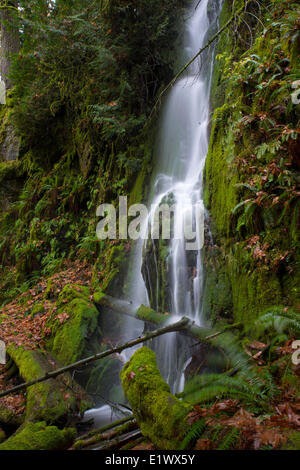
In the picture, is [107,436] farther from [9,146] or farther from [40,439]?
[9,146]

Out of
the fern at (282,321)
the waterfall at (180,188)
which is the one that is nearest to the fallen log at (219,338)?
the waterfall at (180,188)

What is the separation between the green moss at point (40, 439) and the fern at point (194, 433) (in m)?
1.66

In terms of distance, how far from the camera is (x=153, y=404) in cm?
245

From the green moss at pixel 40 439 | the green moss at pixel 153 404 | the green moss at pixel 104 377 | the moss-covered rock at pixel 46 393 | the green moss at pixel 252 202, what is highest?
the green moss at pixel 252 202

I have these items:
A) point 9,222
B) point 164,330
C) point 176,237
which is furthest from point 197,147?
point 9,222

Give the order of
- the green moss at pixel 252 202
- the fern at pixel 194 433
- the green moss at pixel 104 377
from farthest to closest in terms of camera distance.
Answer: the green moss at pixel 104 377, the green moss at pixel 252 202, the fern at pixel 194 433

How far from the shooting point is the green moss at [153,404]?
86.3 inches

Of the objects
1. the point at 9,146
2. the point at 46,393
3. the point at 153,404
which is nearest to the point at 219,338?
the point at 153,404

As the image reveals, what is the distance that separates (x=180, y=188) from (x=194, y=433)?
4908 millimetres

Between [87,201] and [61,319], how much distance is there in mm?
4373

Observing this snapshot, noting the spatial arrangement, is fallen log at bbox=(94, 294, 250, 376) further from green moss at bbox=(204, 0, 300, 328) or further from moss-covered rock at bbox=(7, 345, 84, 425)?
moss-covered rock at bbox=(7, 345, 84, 425)

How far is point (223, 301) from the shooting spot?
13.8 feet

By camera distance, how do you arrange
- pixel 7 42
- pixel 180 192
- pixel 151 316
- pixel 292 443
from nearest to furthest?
pixel 292 443, pixel 151 316, pixel 180 192, pixel 7 42

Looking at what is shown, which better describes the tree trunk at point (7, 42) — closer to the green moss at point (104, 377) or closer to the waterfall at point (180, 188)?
the waterfall at point (180, 188)
